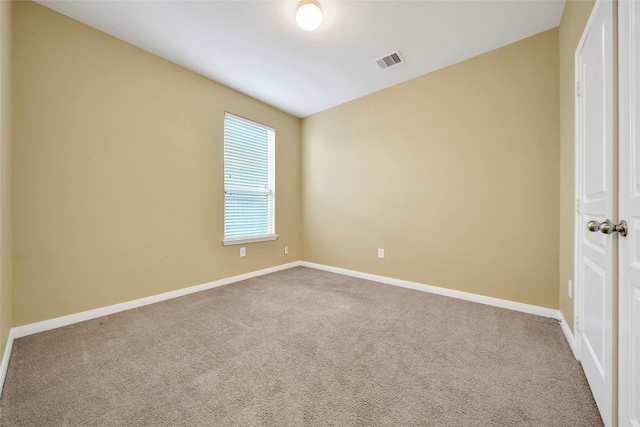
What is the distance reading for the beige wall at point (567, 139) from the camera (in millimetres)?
1812

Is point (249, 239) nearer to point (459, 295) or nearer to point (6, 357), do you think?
point (6, 357)

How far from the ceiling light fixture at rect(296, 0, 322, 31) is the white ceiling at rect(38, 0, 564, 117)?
0.08 meters

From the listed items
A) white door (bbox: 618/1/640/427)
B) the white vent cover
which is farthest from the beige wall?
the white vent cover

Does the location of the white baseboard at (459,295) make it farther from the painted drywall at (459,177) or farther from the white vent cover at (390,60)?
the white vent cover at (390,60)

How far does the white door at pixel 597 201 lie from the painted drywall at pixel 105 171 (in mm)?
3380

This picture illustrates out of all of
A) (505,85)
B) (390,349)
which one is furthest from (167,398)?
(505,85)

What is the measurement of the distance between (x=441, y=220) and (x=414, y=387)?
199cm

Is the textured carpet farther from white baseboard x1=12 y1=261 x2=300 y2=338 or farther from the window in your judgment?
the window

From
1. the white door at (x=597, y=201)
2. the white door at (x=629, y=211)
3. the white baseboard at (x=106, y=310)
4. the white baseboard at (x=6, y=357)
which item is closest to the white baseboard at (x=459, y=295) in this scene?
the white door at (x=597, y=201)

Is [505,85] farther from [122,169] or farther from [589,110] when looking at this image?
[122,169]

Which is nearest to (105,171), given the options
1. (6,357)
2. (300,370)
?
(6,357)

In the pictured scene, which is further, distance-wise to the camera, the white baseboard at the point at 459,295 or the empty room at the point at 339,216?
the white baseboard at the point at 459,295

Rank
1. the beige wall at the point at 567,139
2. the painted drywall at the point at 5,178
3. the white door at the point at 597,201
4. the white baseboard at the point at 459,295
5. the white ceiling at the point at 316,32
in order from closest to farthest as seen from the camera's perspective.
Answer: the white door at the point at 597,201 < the painted drywall at the point at 5,178 < the beige wall at the point at 567,139 < the white ceiling at the point at 316,32 < the white baseboard at the point at 459,295

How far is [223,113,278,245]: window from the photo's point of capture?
3.41 meters
